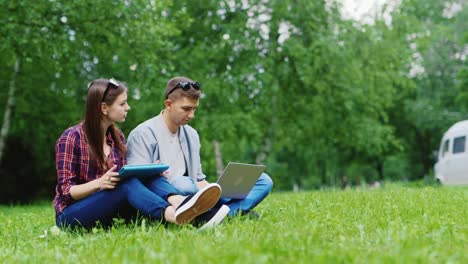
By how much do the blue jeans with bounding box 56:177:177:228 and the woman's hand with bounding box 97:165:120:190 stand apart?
0.09 meters

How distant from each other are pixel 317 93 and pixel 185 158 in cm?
1743

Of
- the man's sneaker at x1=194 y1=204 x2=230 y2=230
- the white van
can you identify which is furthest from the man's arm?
the white van

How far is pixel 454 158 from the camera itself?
1891 centimetres

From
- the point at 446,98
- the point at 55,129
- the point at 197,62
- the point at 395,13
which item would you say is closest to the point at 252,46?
the point at 197,62

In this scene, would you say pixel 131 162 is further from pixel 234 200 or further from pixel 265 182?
pixel 265 182

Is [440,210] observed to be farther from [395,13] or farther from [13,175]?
[13,175]

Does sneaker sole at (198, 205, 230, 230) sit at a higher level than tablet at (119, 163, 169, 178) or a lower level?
lower

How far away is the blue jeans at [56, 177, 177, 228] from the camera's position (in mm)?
5008

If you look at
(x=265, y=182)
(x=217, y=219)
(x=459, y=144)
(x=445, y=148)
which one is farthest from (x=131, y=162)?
(x=445, y=148)

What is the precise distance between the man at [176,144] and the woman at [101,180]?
21 centimetres

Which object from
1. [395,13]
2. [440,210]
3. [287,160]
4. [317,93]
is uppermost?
[395,13]

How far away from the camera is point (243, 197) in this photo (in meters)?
5.75

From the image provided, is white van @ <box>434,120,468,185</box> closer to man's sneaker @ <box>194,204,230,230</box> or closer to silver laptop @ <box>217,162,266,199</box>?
silver laptop @ <box>217,162,266,199</box>

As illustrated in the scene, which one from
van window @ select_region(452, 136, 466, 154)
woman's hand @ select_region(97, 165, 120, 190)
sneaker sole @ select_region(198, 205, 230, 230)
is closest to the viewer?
sneaker sole @ select_region(198, 205, 230, 230)
